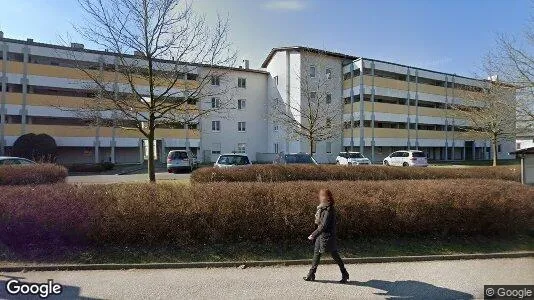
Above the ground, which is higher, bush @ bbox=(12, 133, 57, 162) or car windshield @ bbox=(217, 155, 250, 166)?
bush @ bbox=(12, 133, 57, 162)

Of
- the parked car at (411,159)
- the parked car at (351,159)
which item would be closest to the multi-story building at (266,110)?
the parked car at (351,159)

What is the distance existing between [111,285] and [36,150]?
27318 millimetres

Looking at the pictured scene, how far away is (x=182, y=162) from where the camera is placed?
25672mm

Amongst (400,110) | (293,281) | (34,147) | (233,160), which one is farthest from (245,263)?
(400,110)

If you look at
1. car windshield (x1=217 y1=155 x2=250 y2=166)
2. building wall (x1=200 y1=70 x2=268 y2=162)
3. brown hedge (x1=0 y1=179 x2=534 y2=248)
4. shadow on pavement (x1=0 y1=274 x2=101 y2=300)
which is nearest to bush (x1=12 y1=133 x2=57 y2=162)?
building wall (x1=200 y1=70 x2=268 y2=162)

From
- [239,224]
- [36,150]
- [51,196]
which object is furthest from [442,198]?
[36,150]

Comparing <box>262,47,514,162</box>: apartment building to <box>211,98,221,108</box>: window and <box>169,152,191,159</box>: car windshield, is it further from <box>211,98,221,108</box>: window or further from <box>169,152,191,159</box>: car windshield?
<box>211,98,221,108</box>: window

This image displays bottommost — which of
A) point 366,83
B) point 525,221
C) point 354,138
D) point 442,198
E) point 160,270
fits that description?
point 160,270

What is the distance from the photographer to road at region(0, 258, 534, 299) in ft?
15.2

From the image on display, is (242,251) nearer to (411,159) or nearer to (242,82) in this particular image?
(411,159)

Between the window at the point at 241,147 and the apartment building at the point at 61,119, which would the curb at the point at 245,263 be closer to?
the apartment building at the point at 61,119

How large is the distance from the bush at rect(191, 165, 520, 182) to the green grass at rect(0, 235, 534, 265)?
17.5ft

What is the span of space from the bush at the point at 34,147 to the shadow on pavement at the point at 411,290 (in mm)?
28271

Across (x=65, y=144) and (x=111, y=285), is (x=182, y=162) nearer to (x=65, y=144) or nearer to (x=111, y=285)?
(x=65, y=144)
